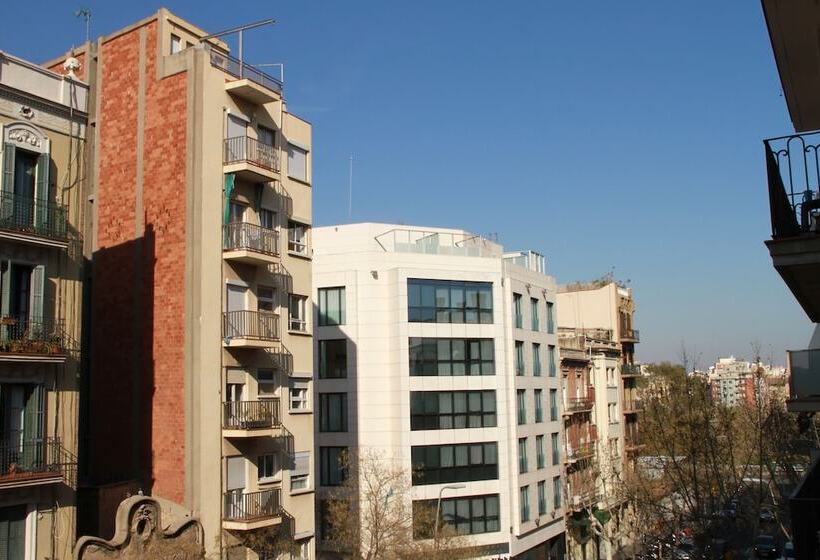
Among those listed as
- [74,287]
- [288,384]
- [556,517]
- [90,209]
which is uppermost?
[90,209]

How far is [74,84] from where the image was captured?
21.4 m

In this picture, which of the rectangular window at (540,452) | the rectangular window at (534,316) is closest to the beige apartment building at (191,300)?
the rectangular window at (540,452)

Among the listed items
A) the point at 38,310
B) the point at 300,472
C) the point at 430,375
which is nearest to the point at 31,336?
the point at 38,310

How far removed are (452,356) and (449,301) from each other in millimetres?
2988

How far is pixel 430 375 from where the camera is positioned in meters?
43.8

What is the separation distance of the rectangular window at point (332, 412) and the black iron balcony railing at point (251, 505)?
15392mm

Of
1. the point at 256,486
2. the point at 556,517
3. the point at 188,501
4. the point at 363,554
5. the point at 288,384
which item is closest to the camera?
the point at 188,501

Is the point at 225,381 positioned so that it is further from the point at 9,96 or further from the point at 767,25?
the point at 767,25

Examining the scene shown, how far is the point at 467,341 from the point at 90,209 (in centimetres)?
2189

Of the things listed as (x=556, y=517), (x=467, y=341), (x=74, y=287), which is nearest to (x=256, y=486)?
(x=74, y=287)

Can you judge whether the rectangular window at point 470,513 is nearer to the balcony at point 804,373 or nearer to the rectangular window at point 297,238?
the rectangular window at point 297,238

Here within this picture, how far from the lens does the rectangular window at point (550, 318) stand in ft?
176

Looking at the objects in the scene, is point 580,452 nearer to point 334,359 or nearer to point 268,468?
point 334,359

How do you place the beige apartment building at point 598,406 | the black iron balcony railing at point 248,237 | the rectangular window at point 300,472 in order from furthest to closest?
the beige apartment building at point 598,406
the rectangular window at point 300,472
the black iron balcony railing at point 248,237
